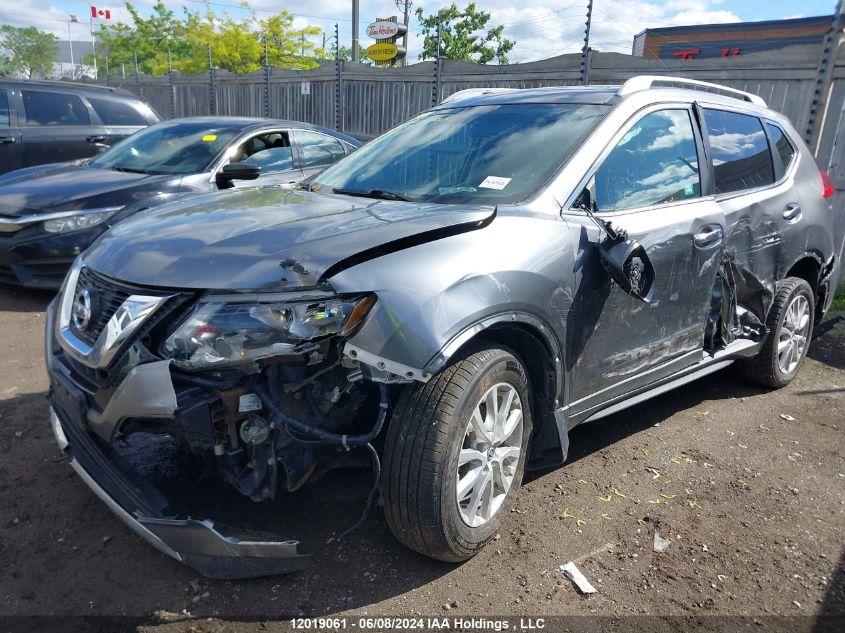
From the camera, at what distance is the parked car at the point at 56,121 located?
8.31m

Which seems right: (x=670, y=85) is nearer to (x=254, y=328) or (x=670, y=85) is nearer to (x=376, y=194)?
(x=376, y=194)

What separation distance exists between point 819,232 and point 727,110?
4.15 feet

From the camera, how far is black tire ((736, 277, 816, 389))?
4.38m

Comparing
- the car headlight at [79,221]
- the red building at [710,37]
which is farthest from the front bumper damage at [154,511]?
the red building at [710,37]

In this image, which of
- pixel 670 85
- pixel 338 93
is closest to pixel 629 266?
pixel 670 85

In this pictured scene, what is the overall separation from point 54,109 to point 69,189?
12.5 ft

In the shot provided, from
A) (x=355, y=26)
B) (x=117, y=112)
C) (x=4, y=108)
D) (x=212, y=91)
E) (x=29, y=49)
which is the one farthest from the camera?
(x=29, y=49)

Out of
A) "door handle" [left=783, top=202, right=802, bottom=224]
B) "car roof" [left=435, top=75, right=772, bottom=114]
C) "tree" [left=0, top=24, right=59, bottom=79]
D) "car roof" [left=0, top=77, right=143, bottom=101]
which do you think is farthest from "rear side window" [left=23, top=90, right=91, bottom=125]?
"tree" [left=0, top=24, right=59, bottom=79]

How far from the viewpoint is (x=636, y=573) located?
8.84 feet

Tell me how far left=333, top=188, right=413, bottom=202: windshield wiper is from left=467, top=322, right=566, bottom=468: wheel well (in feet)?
2.83

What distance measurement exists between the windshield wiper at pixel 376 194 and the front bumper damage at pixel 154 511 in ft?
4.64

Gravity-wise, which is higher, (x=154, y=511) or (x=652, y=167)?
(x=652, y=167)

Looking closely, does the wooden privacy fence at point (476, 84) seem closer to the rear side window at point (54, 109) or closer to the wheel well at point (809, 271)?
the wheel well at point (809, 271)

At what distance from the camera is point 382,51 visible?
20.5 m
